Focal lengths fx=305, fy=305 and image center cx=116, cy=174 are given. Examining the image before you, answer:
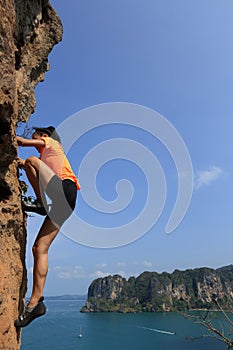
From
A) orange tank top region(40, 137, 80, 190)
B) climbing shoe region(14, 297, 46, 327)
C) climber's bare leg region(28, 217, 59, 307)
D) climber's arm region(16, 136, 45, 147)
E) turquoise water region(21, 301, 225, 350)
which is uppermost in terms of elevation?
climber's arm region(16, 136, 45, 147)

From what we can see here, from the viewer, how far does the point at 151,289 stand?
14438 centimetres

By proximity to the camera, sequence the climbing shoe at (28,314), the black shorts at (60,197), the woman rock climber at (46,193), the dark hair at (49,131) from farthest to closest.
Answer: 1. the dark hair at (49,131)
2. the black shorts at (60,197)
3. the woman rock climber at (46,193)
4. the climbing shoe at (28,314)

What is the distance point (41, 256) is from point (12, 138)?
1.28 metres

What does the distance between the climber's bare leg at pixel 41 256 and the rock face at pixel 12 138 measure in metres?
0.21

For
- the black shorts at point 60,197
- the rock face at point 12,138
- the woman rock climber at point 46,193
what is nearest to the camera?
the rock face at point 12,138

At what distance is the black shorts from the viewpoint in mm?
3410

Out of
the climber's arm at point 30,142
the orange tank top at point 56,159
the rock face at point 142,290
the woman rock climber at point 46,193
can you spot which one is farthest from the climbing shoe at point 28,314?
the rock face at point 142,290

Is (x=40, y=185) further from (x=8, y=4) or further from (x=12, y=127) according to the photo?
(x=8, y=4)

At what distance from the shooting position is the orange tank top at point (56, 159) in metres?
3.53

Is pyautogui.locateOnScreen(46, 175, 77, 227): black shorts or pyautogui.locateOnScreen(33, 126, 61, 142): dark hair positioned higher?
pyautogui.locateOnScreen(33, 126, 61, 142): dark hair

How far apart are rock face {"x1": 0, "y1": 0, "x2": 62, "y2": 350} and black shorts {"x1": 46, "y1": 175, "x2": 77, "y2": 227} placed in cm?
38

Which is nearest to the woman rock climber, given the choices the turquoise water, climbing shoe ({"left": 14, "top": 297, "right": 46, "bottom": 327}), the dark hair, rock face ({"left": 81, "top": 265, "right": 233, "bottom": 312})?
climbing shoe ({"left": 14, "top": 297, "right": 46, "bottom": 327})

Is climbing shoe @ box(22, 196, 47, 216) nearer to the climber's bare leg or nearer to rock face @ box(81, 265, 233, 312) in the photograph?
the climber's bare leg

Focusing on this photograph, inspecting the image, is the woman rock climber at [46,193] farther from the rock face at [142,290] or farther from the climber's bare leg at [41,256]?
the rock face at [142,290]
